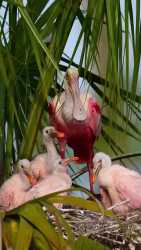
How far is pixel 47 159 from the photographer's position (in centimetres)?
114

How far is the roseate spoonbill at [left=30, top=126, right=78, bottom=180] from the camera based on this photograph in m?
1.11

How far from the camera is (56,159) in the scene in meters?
1.12

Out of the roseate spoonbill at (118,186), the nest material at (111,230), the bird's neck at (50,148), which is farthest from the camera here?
the bird's neck at (50,148)

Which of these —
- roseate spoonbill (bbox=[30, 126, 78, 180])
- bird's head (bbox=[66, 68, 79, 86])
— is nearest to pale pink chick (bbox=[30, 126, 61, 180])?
roseate spoonbill (bbox=[30, 126, 78, 180])

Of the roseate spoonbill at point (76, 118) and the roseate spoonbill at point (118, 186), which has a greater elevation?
the roseate spoonbill at point (76, 118)

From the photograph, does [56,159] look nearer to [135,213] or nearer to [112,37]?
[135,213]

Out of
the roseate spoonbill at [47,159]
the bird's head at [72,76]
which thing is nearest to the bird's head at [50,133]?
the roseate spoonbill at [47,159]

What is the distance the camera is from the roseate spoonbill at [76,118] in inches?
42.0

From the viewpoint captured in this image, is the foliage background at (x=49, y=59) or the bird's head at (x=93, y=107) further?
the bird's head at (x=93, y=107)

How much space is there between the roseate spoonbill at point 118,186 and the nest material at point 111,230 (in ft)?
0.17

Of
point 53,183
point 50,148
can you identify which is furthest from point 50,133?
point 53,183

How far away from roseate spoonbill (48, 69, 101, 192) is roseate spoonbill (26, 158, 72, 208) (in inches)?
2.2

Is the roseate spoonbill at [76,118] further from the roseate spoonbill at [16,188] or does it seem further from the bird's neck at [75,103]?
the roseate spoonbill at [16,188]

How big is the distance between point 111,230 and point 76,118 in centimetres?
24
